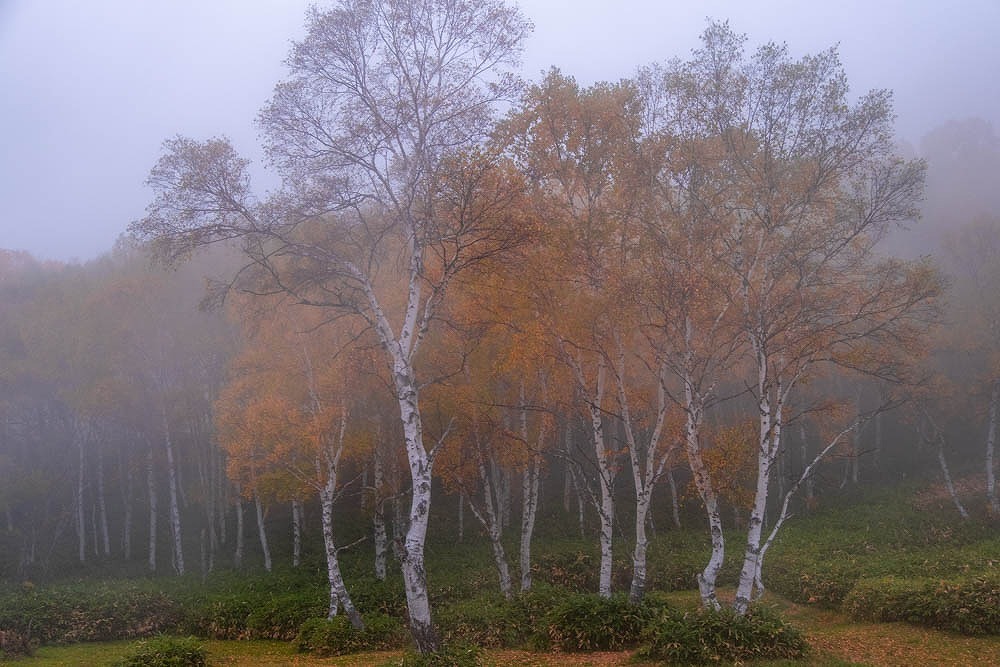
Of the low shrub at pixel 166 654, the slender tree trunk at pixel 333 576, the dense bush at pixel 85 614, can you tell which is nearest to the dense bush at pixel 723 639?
the slender tree trunk at pixel 333 576

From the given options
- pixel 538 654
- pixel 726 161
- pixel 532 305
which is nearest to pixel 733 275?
pixel 726 161

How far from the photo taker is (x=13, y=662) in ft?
38.9

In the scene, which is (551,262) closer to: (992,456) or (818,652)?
(818,652)

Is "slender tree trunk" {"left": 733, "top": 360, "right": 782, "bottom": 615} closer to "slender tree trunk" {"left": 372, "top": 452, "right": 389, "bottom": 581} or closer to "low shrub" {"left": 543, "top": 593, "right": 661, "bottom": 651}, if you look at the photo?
"low shrub" {"left": 543, "top": 593, "right": 661, "bottom": 651}

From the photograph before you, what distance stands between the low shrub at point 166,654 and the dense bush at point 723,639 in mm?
7091

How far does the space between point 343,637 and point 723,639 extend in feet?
23.9

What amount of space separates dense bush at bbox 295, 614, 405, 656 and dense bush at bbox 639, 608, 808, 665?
18.7 feet

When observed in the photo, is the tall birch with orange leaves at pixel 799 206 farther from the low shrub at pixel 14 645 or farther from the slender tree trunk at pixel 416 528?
the low shrub at pixel 14 645

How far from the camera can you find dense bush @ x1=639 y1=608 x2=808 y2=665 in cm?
898

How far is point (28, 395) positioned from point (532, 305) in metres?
24.5

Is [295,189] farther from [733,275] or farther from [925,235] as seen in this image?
[925,235]

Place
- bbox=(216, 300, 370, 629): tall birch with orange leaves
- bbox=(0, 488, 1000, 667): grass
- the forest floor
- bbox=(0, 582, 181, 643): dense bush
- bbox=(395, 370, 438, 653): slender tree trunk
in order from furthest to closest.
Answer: bbox=(0, 582, 181, 643): dense bush → bbox=(216, 300, 370, 629): tall birch with orange leaves → bbox=(0, 488, 1000, 667): grass → the forest floor → bbox=(395, 370, 438, 653): slender tree trunk

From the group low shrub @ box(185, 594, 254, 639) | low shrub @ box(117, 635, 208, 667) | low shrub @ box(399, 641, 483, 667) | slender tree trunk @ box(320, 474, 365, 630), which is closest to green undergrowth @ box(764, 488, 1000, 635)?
low shrub @ box(399, 641, 483, 667)

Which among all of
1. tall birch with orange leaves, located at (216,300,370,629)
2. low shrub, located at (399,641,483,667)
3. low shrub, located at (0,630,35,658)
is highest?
tall birch with orange leaves, located at (216,300,370,629)
